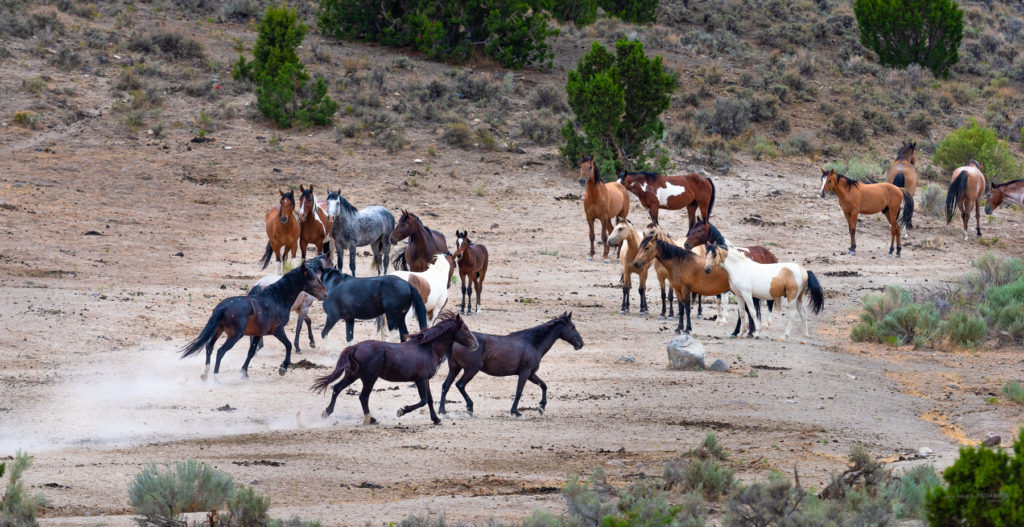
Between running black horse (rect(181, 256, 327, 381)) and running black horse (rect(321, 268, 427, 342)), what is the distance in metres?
0.30

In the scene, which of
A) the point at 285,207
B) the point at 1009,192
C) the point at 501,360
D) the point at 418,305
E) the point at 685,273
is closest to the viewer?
the point at 501,360

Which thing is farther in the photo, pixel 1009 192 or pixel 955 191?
pixel 955 191

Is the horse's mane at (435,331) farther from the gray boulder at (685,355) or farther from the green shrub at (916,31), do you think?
the green shrub at (916,31)

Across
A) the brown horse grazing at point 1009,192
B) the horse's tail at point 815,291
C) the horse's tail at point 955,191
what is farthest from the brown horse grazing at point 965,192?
the horse's tail at point 815,291

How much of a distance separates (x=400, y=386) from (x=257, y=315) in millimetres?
1847

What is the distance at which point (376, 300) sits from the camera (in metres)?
13.4

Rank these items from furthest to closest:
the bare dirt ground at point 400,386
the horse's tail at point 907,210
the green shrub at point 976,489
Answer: the horse's tail at point 907,210 < the bare dirt ground at point 400,386 < the green shrub at point 976,489

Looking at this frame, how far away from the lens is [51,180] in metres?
24.2

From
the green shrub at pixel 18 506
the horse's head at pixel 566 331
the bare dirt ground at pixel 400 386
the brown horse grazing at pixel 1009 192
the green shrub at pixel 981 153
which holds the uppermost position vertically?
the green shrub at pixel 981 153

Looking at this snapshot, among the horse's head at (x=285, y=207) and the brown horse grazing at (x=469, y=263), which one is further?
the horse's head at (x=285, y=207)

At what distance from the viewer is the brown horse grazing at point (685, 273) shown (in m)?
16.0

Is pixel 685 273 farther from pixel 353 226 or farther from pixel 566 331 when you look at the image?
pixel 353 226

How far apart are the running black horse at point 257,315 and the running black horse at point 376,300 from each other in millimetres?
295

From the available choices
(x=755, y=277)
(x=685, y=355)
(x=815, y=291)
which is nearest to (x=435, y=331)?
(x=685, y=355)
